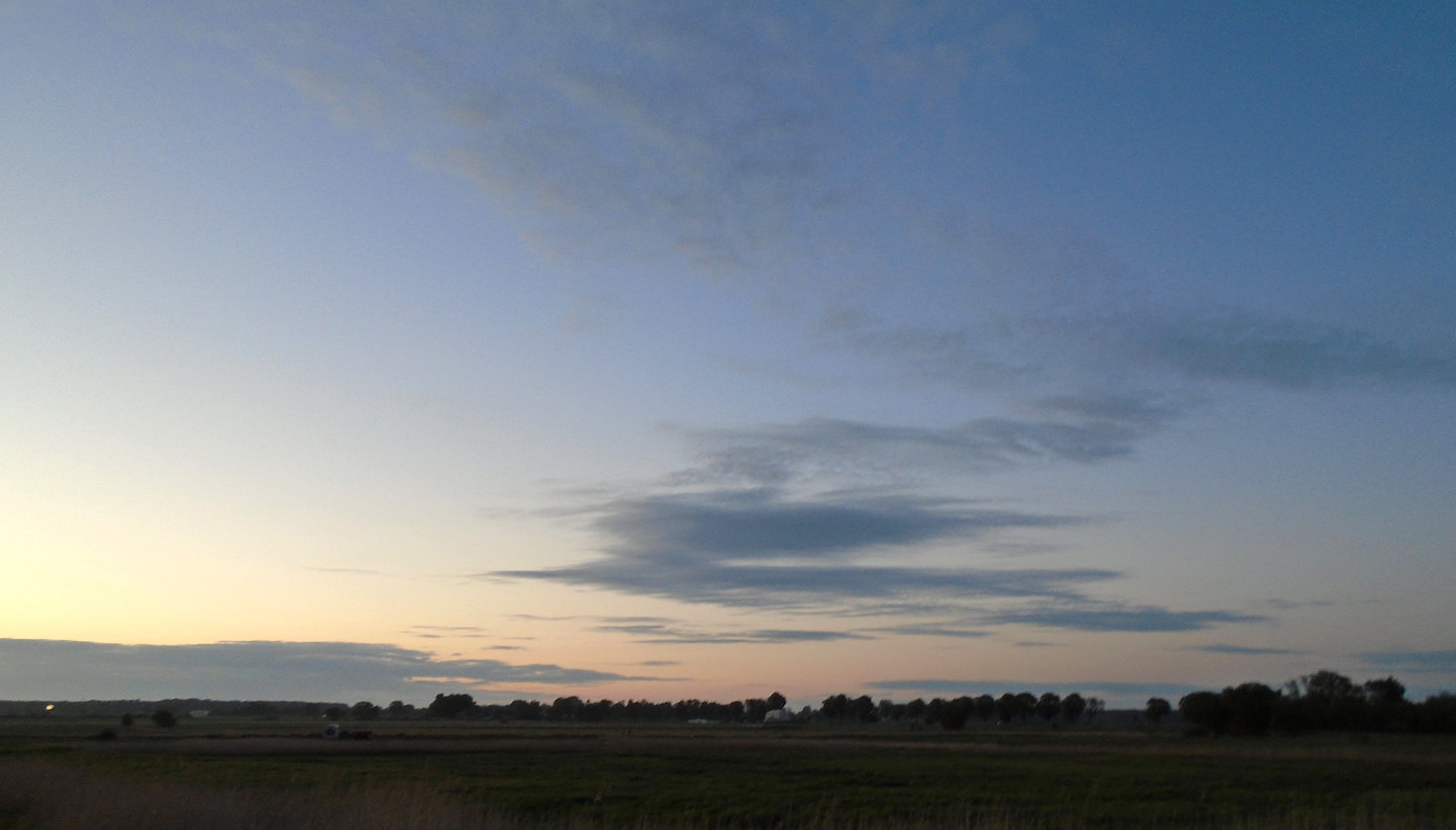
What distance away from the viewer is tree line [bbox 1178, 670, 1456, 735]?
118 m

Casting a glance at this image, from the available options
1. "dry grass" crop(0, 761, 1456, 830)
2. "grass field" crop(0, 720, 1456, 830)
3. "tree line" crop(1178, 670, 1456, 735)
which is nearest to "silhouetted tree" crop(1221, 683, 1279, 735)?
"tree line" crop(1178, 670, 1456, 735)

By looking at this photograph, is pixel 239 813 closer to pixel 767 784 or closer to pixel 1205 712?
pixel 767 784

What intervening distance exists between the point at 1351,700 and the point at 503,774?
421 ft

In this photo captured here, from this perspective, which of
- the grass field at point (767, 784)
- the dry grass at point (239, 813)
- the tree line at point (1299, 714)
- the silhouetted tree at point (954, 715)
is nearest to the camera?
the dry grass at point (239, 813)

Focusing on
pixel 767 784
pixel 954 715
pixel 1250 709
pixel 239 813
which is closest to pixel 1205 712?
pixel 1250 709

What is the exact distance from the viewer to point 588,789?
38156mm

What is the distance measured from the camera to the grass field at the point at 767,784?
1942 cm

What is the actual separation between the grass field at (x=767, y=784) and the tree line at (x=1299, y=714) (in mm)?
54479

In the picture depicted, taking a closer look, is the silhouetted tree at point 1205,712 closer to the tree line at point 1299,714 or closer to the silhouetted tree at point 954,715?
the tree line at point 1299,714

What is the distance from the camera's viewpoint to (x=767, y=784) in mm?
41000

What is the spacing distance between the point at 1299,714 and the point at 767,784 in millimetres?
108591

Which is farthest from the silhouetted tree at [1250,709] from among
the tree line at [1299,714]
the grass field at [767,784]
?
the grass field at [767,784]

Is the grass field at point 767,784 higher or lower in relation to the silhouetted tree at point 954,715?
higher

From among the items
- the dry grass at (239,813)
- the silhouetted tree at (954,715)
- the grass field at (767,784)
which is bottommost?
the silhouetted tree at (954,715)
